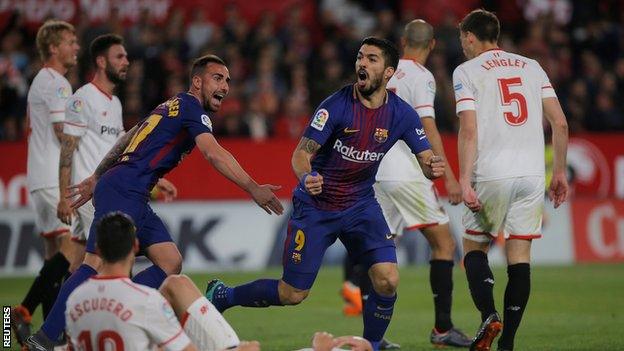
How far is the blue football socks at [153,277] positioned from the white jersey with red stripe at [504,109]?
257 cm

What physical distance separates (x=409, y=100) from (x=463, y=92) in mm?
1134

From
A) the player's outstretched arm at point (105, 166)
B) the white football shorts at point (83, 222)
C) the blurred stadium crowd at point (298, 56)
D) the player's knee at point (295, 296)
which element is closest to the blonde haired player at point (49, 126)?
the white football shorts at point (83, 222)

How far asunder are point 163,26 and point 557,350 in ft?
43.1

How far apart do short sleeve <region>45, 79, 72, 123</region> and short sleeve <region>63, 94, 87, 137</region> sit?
37cm

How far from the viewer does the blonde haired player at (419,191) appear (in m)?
9.98

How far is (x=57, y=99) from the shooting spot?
1048 cm

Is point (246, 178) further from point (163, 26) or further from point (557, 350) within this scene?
point (163, 26)

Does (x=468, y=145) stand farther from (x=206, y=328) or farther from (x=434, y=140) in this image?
(x=206, y=328)

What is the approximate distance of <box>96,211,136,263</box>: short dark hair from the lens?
6.38 m

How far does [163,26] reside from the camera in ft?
68.4

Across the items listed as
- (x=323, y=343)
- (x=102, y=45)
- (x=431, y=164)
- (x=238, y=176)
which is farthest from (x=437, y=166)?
(x=102, y=45)

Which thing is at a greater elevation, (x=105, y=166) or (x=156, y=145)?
(x=156, y=145)

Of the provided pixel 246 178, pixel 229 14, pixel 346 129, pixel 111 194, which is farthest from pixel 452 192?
pixel 229 14

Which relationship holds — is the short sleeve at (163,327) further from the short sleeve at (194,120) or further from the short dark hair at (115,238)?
the short sleeve at (194,120)
